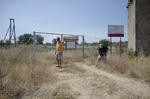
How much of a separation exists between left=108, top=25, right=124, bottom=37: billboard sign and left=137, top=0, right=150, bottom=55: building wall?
4.04ft

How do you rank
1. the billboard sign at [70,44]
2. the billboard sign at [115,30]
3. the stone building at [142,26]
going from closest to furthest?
the stone building at [142,26] → the billboard sign at [115,30] → the billboard sign at [70,44]

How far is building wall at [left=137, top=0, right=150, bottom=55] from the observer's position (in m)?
8.19

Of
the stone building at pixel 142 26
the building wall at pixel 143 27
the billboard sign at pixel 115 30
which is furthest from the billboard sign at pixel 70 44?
the building wall at pixel 143 27

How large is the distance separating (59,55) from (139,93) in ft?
15.1

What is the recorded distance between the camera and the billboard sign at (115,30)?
891cm

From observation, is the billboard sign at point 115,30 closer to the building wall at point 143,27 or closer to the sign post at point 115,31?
the sign post at point 115,31

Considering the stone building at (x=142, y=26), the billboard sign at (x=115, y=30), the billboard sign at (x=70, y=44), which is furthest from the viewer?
the billboard sign at (x=70, y=44)

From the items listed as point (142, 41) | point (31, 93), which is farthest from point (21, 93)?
point (142, 41)

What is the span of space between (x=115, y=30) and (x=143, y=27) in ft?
7.13

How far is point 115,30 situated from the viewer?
8.94 metres

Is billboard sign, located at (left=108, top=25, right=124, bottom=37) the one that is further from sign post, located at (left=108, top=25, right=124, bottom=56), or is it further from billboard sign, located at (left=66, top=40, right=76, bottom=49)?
billboard sign, located at (left=66, top=40, right=76, bottom=49)

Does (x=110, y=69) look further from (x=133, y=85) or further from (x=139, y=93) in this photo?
(x=139, y=93)

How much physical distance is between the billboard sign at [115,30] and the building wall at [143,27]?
1230 mm

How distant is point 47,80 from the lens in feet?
13.2
